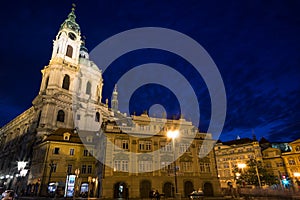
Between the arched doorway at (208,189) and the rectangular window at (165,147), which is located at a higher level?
the rectangular window at (165,147)

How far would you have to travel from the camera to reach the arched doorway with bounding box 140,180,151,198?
1288 inches

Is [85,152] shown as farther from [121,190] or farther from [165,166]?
[165,166]

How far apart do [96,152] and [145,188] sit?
51.8ft

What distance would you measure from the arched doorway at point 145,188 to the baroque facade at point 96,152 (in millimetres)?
147

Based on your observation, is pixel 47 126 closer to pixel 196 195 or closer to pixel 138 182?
pixel 138 182

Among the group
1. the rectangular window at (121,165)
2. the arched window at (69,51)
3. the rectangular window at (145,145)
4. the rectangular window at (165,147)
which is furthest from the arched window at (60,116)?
the rectangular window at (165,147)

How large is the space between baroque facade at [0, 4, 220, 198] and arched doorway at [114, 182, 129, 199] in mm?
42

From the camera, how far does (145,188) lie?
109 feet

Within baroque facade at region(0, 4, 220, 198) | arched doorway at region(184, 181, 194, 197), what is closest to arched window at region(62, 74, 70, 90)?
baroque facade at region(0, 4, 220, 198)

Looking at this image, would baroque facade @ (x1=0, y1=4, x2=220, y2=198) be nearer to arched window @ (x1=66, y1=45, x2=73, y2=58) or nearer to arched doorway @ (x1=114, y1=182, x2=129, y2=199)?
arched doorway @ (x1=114, y1=182, x2=129, y2=199)

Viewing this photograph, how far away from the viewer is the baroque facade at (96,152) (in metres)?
33.3

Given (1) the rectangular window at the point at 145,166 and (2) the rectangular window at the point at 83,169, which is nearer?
(1) the rectangular window at the point at 145,166

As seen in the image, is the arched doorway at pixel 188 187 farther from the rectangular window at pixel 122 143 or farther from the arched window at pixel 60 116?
the arched window at pixel 60 116

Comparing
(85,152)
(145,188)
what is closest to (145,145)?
(145,188)
